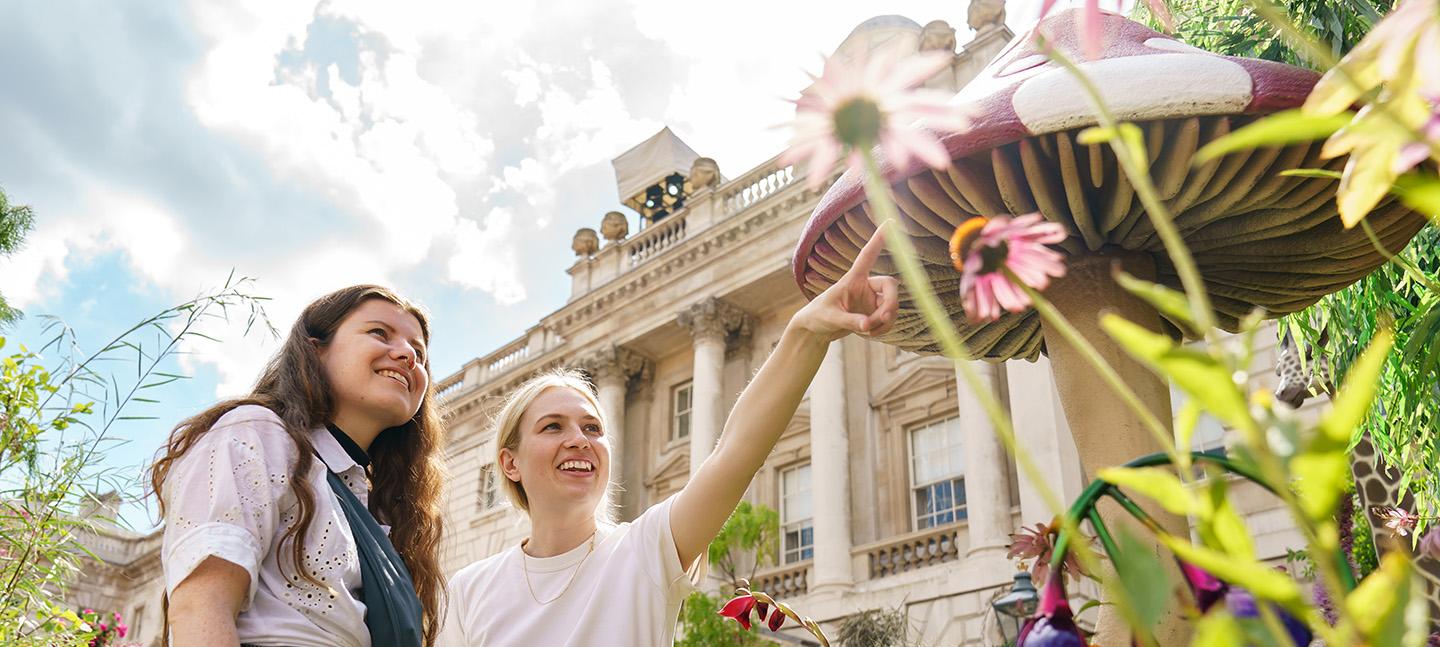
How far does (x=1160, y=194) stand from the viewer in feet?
6.89

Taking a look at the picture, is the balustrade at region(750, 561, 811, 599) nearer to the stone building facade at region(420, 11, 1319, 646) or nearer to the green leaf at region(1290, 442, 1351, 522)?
the stone building facade at region(420, 11, 1319, 646)

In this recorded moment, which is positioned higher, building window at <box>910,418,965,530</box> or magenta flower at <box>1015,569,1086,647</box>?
building window at <box>910,418,965,530</box>

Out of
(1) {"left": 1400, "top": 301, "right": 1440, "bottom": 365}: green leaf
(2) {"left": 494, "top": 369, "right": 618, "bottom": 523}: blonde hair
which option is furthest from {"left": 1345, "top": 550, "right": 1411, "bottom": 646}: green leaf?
(1) {"left": 1400, "top": 301, "right": 1440, "bottom": 365}: green leaf

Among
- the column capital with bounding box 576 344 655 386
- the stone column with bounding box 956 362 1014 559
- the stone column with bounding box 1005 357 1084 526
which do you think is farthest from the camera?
the column capital with bounding box 576 344 655 386

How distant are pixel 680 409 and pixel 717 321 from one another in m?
2.84

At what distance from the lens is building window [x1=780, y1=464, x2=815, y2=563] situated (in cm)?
1817

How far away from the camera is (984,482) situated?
1477 centimetres

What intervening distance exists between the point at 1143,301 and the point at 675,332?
19.1 metres

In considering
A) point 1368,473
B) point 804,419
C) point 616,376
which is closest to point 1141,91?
point 1368,473

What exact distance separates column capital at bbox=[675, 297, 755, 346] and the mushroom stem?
17416 mm

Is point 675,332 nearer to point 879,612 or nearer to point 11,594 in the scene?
point 879,612

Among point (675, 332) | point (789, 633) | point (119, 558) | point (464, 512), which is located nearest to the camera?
point (789, 633)

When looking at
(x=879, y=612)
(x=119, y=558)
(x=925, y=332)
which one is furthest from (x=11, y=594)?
(x=119, y=558)

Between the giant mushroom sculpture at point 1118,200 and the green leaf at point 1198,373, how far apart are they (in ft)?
4.76
